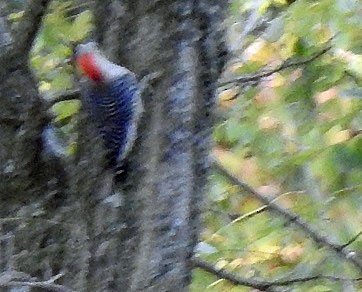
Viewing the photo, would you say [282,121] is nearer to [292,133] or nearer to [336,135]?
[292,133]

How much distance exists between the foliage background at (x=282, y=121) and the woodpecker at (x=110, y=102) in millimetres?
98

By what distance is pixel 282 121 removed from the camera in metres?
2.61

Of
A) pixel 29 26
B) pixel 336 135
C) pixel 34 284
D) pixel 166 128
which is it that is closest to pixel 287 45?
pixel 336 135

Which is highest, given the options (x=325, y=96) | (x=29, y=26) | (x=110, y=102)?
(x=29, y=26)

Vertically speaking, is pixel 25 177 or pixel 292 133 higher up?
pixel 25 177

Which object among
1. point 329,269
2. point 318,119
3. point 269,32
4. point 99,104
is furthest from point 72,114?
point 329,269

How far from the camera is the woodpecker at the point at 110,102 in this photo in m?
1.48

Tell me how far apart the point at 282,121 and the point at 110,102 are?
1.20 metres

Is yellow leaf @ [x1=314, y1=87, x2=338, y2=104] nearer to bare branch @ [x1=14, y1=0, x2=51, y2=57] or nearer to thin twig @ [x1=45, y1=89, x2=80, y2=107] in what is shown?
thin twig @ [x1=45, y1=89, x2=80, y2=107]

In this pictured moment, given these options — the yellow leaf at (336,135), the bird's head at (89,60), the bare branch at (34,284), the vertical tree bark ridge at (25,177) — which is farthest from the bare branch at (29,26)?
the yellow leaf at (336,135)

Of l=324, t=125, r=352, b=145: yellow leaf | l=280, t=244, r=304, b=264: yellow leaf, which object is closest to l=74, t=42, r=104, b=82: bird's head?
l=324, t=125, r=352, b=145: yellow leaf

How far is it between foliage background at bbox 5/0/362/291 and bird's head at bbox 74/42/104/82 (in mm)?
130

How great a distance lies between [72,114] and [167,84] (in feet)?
0.77

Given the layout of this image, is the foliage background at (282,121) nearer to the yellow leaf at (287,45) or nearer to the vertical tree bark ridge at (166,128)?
the yellow leaf at (287,45)
